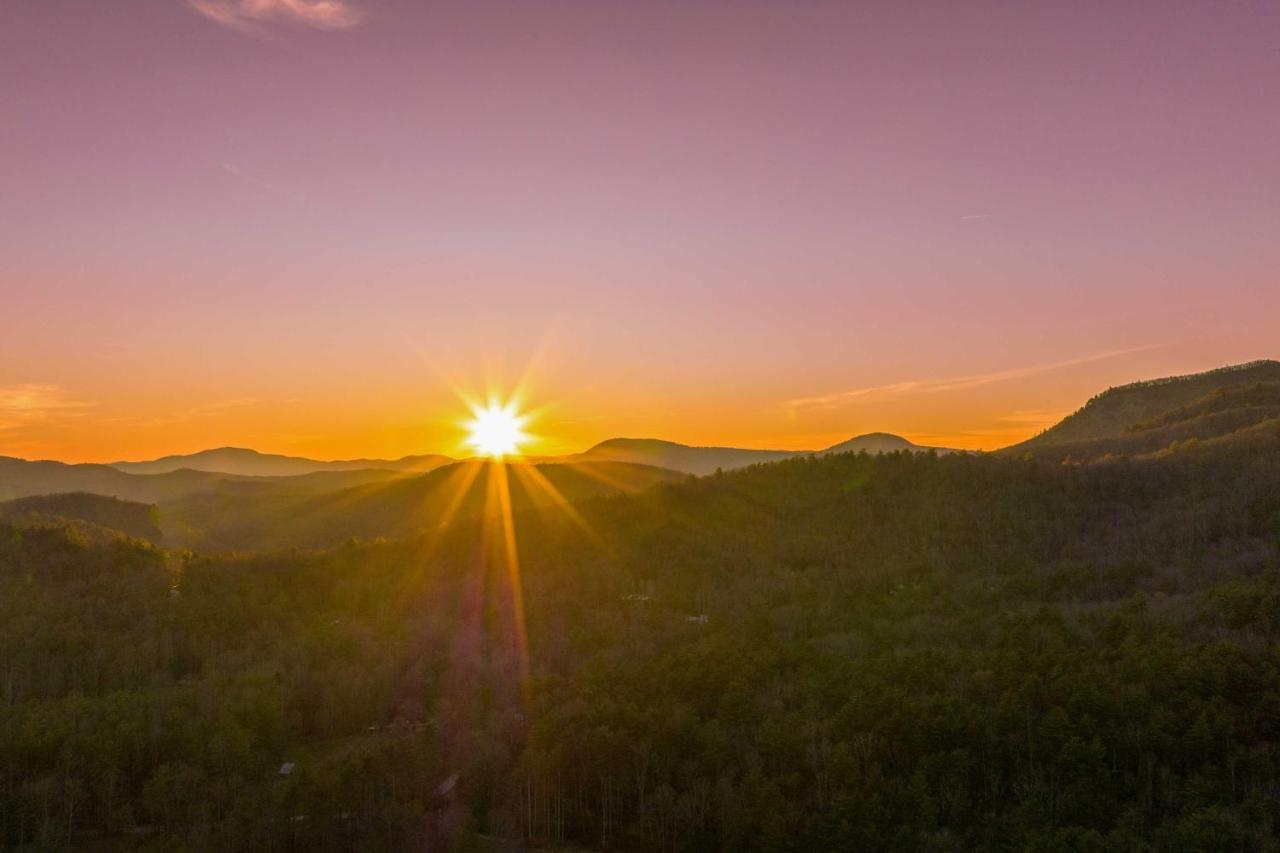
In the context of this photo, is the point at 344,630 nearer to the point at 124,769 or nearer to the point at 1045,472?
the point at 124,769

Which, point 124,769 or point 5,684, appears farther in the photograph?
point 5,684

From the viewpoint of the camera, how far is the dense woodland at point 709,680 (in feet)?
109

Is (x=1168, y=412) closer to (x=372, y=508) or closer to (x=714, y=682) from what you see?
(x=714, y=682)

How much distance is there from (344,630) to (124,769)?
23672 mm

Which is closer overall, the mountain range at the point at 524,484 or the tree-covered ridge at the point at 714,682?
the tree-covered ridge at the point at 714,682

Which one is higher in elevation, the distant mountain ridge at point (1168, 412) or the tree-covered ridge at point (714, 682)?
the distant mountain ridge at point (1168, 412)

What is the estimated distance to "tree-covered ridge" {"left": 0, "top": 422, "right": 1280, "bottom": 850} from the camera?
33.3m

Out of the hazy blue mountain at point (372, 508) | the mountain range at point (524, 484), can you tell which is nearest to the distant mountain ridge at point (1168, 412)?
the mountain range at point (524, 484)

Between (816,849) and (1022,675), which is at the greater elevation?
(1022,675)

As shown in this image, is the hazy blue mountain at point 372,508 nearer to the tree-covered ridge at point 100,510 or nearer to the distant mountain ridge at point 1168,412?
the tree-covered ridge at point 100,510

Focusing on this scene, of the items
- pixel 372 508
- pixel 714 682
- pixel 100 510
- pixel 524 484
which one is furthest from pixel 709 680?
pixel 524 484

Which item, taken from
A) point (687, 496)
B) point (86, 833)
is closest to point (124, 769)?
point (86, 833)

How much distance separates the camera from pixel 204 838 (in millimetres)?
33594

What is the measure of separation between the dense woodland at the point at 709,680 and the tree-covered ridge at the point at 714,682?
188 millimetres
